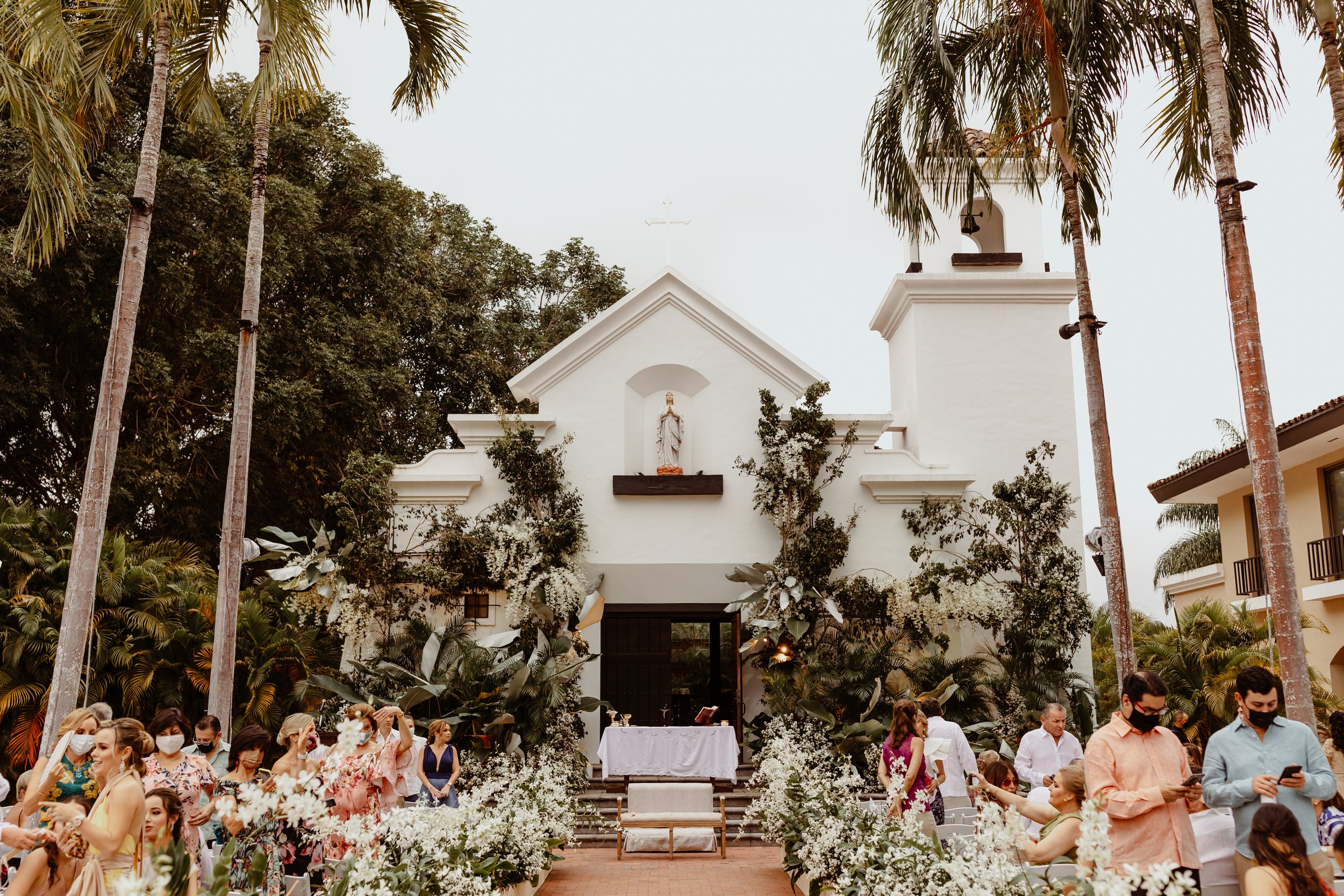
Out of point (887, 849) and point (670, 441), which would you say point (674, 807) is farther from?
point (887, 849)

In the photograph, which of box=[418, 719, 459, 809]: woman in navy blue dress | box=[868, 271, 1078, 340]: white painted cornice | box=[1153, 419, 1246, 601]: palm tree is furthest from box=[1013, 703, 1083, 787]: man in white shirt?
box=[1153, 419, 1246, 601]: palm tree

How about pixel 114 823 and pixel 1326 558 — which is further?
pixel 1326 558

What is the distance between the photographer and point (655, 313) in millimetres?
18375

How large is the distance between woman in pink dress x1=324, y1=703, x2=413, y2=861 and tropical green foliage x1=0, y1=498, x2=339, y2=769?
7.01 meters

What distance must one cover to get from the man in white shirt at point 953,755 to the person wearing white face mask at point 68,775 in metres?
5.97

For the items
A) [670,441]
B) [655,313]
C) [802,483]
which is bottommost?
[802,483]

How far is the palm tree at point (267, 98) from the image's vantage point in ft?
39.8

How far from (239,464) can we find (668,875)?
6.72 metres

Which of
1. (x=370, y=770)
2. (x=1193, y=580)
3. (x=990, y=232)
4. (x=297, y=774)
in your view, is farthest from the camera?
(x=1193, y=580)

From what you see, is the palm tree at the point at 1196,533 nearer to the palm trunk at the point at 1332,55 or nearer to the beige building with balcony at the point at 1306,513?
the beige building with balcony at the point at 1306,513

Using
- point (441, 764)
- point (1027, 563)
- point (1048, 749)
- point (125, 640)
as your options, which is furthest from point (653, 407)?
point (1048, 749)

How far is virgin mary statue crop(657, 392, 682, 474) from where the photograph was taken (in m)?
17.9

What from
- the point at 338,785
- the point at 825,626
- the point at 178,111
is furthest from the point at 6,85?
the point at 825,626

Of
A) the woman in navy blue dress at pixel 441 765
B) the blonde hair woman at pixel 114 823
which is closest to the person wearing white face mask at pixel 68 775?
the blonde hair woman at pixel 114 823
